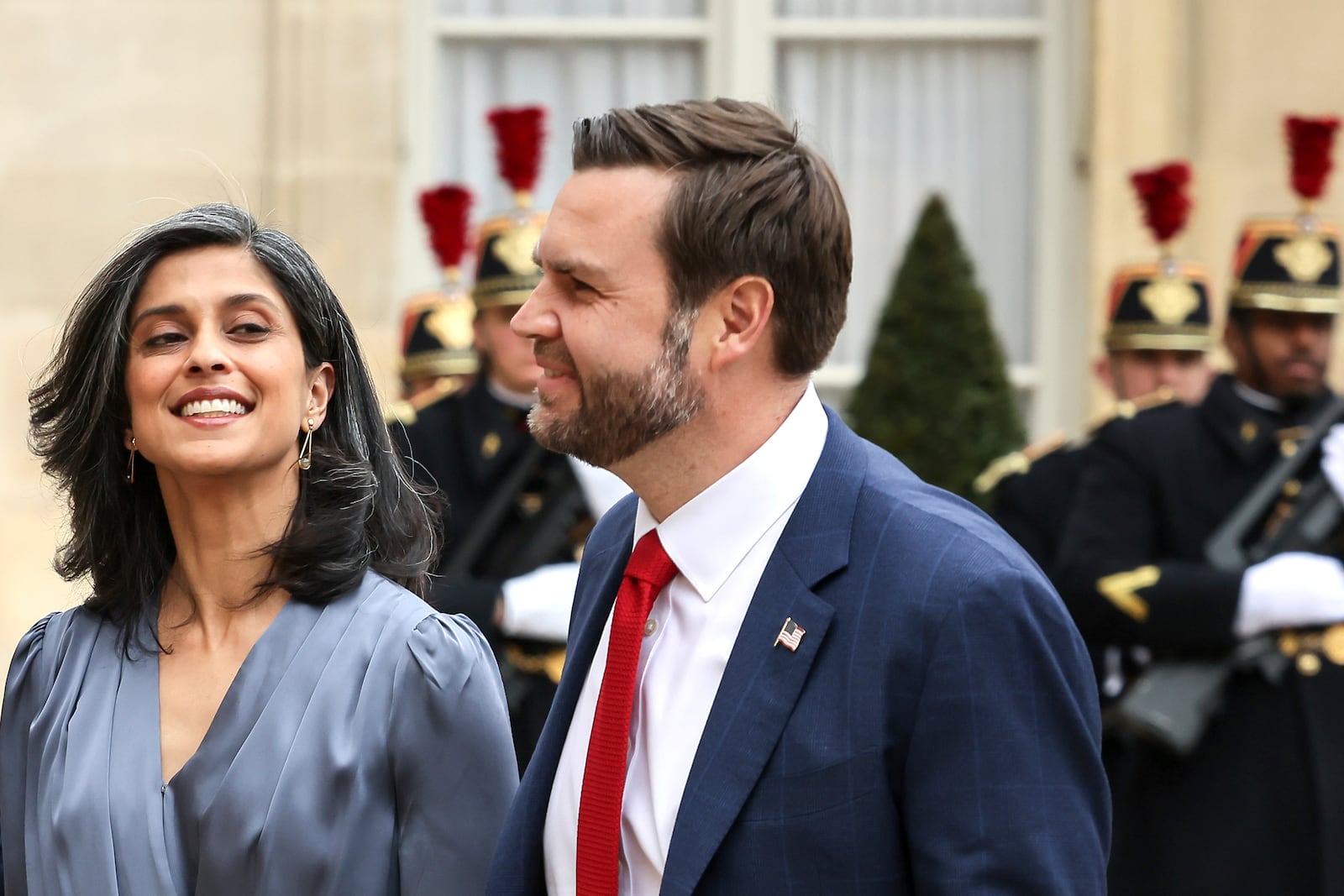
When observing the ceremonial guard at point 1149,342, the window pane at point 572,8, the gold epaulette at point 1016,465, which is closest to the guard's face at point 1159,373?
the ceremonial guard at point 1149,342

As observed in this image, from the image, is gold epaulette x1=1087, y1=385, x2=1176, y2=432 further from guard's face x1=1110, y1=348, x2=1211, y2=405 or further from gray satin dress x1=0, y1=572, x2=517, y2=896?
gray satin dress x1=0, y1=572, x2=517, y2=896

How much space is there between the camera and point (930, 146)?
827cm

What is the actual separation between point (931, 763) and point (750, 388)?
51 cm

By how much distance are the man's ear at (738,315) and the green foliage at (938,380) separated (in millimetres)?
5363

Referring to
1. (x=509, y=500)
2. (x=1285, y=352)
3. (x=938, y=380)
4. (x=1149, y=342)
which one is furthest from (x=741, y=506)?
(x=938, y=380)

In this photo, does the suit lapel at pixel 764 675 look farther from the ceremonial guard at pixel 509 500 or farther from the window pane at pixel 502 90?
the window pane at pixel 502 90

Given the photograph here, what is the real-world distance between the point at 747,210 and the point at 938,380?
5.59 metres

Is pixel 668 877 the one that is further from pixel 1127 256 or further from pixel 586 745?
pixel 1127 256

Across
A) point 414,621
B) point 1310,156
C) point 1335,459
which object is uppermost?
point 1310,156

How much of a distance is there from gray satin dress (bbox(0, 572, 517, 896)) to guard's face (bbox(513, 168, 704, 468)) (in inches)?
14.9

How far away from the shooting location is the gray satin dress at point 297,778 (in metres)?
2.22

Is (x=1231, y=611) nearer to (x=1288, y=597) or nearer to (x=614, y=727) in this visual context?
(x=1288, y=597)

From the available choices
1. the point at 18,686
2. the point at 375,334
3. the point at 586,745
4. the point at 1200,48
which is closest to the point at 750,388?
the point at 586,745

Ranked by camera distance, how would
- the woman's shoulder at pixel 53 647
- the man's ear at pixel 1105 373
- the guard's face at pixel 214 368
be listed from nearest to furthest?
the guard's face at pixel 214 368, the woman's shoulder at pixel 53 647, the man's ear at pixel 1105 373
